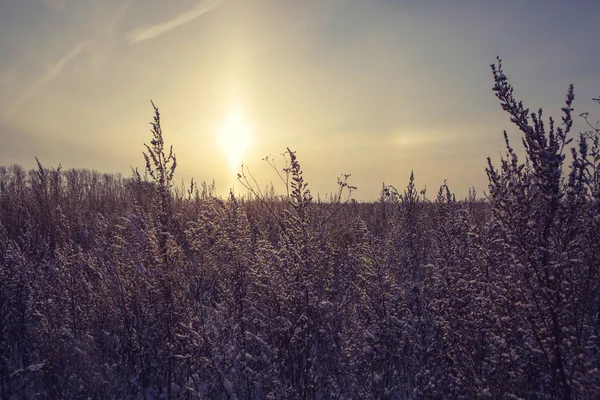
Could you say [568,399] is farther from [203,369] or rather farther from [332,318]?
[203,369]

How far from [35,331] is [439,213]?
7032 mm

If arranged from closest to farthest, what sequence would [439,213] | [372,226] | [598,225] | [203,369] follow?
1. [598,225]
2. [203,369]
3. [439,213]
4. [372,226]

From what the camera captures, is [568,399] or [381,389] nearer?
[568,399]

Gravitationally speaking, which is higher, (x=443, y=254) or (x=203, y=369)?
(x=443, y=254)

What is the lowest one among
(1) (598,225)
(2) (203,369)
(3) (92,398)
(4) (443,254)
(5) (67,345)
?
(3) (92,398)

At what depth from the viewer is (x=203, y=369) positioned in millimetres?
3592

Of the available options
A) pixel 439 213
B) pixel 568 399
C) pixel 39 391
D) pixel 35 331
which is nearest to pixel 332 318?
pixel 568 399

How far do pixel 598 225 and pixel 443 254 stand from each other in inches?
62.8

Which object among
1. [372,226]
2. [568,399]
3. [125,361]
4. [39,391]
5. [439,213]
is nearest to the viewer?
[568,399]

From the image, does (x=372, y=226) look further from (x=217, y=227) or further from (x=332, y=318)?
(x=217, y=227)

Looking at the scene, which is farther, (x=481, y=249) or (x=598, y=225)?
(x=481, y=249)

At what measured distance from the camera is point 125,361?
164 inches

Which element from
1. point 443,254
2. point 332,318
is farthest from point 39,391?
point 443,254

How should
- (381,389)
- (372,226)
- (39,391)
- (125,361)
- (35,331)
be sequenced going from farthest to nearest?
(372,226)
(125,361)
(35,331)
(39,391)
(381,389)
